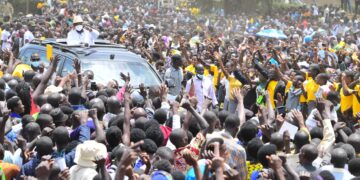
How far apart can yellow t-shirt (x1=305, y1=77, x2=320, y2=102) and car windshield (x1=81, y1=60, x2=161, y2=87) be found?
2318mm

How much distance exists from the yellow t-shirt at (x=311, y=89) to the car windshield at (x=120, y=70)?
7.61ft

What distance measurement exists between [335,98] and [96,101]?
150 inches

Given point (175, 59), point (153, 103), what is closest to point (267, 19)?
point (175, 59)

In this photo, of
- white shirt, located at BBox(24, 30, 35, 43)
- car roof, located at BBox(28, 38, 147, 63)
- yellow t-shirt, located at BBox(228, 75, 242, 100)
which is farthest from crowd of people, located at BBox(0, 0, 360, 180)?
white shirt, located at BBox(24, 30, 35, 43)

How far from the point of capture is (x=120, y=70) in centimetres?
1242

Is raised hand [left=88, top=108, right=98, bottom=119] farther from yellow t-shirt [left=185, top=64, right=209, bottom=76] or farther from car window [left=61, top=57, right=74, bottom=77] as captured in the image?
yellow t-shirt [left=185, top=64, right=209, bottom=76]

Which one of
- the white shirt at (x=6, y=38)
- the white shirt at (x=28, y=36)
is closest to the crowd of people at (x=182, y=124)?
the white shirt at (x=28, y=36)

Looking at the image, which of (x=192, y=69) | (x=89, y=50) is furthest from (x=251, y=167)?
(x=192, y=69)

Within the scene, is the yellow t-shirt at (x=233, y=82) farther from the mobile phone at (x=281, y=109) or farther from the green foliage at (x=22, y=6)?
the green foliage at (x=22, y=6)

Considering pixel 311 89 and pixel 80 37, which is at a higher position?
pixel 80 37

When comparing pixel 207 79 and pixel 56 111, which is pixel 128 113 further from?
pixel 207 79

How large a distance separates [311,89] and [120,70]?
2985 millimetres

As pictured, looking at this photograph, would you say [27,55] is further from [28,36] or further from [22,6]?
[22,6]

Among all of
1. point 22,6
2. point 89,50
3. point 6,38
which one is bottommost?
point 22,6
